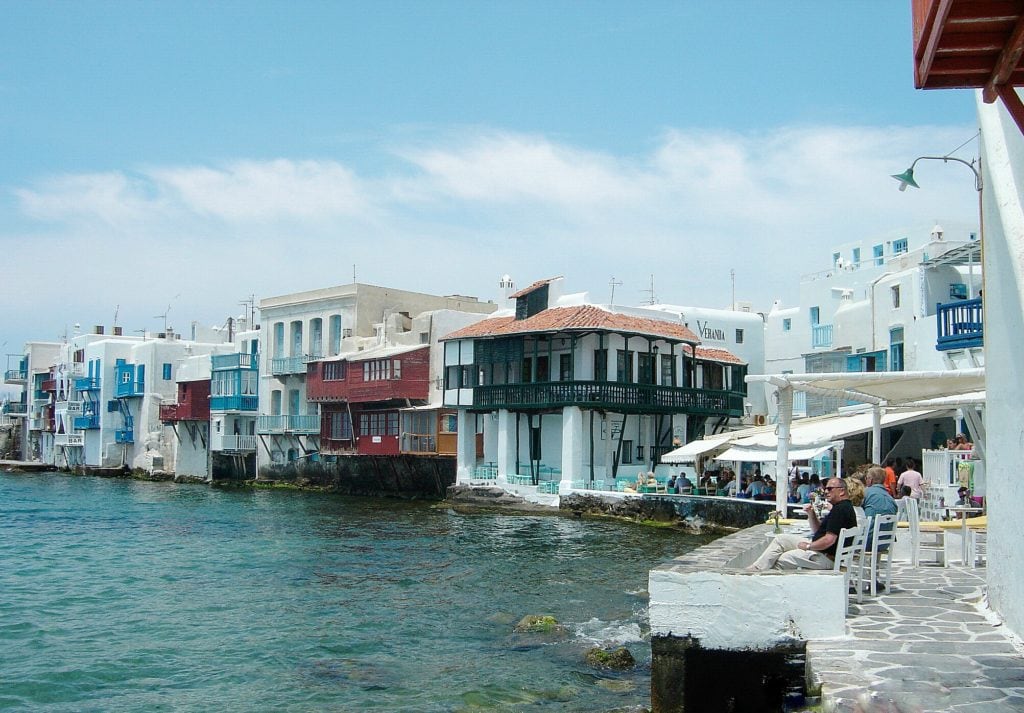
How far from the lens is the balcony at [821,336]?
4162 centimetres

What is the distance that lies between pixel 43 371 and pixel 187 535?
61996 millimetres

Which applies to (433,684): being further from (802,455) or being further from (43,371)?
(43,371)

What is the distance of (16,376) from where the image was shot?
286 feet

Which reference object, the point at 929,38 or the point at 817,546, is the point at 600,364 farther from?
the point at 929,38

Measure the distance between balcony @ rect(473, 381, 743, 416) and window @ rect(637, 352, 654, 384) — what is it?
727 millimetres

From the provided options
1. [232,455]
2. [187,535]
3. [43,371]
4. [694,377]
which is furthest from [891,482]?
[43,371]

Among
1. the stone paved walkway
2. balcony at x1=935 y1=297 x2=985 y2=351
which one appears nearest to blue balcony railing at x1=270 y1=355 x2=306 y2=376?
balcony at x1=935 y1=297 x2=985 y2=351

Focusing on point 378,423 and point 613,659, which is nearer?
point 613,659

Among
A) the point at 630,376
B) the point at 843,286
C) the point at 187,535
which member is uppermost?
the point at 843,286

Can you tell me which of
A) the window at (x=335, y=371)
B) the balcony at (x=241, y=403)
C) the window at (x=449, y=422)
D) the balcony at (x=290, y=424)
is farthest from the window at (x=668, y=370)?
the balcony at (x=241, y=403)

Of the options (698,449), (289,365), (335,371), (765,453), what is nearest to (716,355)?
(698,449)

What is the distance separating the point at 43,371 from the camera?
275 feet

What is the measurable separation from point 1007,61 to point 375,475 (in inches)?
1797

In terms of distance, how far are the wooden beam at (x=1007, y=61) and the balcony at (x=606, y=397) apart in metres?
32.6
